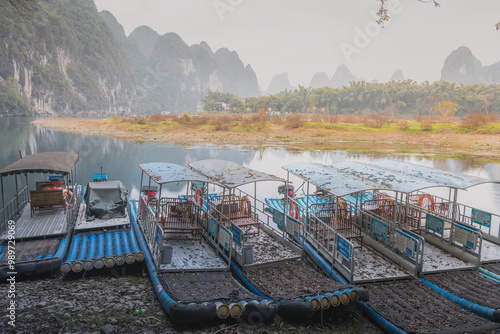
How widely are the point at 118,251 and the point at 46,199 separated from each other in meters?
4.43

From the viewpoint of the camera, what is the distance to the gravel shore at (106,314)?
6.31 m

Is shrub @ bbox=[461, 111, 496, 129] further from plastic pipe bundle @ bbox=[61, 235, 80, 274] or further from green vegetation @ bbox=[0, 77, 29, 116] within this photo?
green vegetation @ bbox=[0, 77, 29, 116]

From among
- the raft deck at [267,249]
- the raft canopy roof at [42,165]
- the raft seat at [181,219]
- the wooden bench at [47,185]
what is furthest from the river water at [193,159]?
the raft seat at [181,219]

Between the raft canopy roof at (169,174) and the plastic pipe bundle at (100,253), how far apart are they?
7.73 feet

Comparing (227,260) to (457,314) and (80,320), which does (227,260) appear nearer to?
(80,320)

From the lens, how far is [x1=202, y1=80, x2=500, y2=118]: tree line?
8862 centimetres

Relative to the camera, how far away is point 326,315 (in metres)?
7.36

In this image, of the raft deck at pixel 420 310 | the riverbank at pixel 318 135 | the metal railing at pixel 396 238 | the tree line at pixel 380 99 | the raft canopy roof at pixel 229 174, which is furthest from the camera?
the tree line at pixel 380 99

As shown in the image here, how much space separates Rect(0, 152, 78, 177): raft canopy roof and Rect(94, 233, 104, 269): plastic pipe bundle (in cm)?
281

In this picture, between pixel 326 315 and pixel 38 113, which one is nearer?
pixel 326 315

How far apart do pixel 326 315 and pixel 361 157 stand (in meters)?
31.8

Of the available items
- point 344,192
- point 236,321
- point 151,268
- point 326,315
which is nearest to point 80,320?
point 151,268

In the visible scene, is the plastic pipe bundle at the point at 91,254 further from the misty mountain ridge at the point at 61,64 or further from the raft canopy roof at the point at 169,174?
the misty mountain ridge at the point at 61,64

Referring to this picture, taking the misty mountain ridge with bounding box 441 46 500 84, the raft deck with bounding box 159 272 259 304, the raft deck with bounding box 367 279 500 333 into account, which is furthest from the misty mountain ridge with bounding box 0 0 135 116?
the misty mountain ridge with bounding box 441 46 500 84
